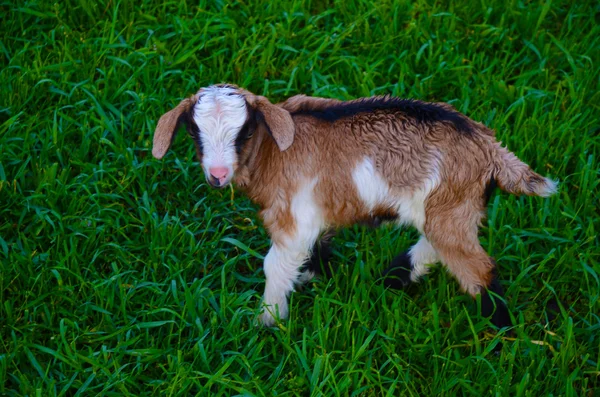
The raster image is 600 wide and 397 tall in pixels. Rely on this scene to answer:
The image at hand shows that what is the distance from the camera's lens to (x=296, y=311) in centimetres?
370

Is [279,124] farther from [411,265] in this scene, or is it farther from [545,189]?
[545,189]

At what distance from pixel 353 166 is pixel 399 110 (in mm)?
306

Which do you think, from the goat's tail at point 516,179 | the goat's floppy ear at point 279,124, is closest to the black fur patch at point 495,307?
the goat's tail at point 516,179

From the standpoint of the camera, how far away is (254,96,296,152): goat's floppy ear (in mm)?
3297

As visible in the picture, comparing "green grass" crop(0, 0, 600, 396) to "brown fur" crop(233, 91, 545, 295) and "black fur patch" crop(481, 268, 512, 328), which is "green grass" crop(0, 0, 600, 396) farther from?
"brown fur" crop(233, 91, 545, 295)

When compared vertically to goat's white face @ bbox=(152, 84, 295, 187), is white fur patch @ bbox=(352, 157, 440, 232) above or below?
below

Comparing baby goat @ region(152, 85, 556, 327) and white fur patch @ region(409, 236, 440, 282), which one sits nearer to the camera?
baby goat @ region(152, 85, 556, 327)

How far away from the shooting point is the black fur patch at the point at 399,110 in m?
3.44

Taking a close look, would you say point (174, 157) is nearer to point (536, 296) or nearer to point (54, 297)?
point (54, 297)

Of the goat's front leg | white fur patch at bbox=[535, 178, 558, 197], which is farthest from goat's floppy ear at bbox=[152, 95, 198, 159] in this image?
white fur patch at bbox=[535, 178, 558, 197]

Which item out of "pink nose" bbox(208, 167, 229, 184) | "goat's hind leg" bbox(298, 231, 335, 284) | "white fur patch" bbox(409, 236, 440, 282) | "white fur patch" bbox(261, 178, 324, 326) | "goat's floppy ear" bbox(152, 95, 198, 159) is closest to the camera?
"pink nose" bbox(208, 167, 229, 184)

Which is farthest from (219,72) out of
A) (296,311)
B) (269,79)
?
(296,311)

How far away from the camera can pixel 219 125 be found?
3268 millimetres

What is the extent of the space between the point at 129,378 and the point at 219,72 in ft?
6.83
